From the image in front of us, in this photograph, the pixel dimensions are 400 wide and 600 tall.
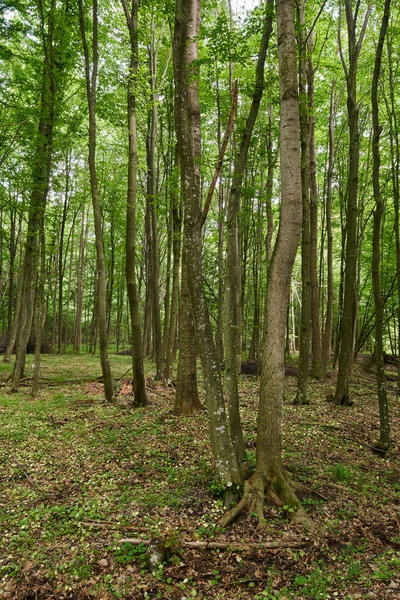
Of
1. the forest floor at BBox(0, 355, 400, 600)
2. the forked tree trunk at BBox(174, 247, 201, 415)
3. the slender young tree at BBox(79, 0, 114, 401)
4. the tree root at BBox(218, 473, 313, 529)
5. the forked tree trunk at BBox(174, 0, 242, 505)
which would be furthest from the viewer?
the slender young tree at BBox(79, 0, 114, 401)

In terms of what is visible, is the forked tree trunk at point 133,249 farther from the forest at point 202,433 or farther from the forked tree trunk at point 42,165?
the forked tree trunk at point 42,165

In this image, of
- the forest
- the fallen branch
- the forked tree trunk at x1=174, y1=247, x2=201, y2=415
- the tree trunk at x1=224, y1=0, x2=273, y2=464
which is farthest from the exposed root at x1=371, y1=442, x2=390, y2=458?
the forked tree trunk at x1=174, y1=247, x2=201, y2=415

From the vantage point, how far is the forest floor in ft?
10.4

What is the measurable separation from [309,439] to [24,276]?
→ 9469 mm

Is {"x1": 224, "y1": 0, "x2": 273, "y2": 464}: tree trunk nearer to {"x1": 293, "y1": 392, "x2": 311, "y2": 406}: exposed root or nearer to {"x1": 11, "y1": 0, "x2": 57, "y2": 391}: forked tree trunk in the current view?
{"x1": 293, "y1": 392, "x2": 311, "y2": 406}: exposed root

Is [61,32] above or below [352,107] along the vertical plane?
above

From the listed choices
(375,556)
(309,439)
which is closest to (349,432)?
(309,439)

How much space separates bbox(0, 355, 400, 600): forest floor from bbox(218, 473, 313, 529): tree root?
0.10 metres

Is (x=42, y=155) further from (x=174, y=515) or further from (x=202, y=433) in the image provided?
(x=174, y=515)

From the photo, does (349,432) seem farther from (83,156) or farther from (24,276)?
(83,156)

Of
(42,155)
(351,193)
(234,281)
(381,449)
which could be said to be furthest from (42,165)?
(381,449)

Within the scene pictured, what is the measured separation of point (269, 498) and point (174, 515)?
1124mm

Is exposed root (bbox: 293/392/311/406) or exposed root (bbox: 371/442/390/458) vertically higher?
exposed root (bbox: 293/392/311/406)

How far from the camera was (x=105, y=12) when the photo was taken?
35.8ft
